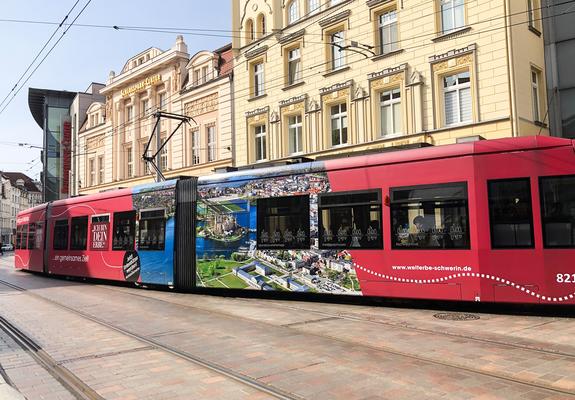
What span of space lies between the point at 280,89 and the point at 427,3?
801 centimetres

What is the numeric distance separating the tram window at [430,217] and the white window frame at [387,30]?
1086 centimetres

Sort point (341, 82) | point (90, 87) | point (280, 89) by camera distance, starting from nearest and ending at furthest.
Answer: point (341, 82), point (280, 89), point (90, 87)

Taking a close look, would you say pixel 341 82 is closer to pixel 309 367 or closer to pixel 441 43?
pixel 441 43

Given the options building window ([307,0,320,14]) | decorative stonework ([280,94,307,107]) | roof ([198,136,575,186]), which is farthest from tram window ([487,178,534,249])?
building window ([307,0,320,14])

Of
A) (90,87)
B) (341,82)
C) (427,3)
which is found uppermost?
(90,87)

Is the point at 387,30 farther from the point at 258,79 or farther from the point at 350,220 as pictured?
the point at 350,220

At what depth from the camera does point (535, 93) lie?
18.1 m

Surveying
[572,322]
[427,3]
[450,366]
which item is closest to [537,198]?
[572,322]

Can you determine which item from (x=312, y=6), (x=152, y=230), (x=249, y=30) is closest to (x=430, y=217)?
(x=152, y=230)

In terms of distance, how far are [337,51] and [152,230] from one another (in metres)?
11.4

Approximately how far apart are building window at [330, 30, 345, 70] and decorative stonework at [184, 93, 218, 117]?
878 centimetres

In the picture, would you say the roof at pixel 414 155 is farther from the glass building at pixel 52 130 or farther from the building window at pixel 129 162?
the glass building at pixel 52 130

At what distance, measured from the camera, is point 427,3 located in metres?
18.6

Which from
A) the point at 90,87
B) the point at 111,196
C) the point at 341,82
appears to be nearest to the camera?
the point at 111,196
